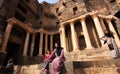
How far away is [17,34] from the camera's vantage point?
1944 cm

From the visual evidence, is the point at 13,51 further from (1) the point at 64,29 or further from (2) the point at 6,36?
(1) the point at 64,29

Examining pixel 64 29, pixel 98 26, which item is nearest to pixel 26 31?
pixel 64 29

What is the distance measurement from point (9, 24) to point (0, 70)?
1068 centimetres

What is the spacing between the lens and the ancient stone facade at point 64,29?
16.9 metres

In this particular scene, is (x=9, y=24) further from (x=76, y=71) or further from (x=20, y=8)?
(x=76, y=71)

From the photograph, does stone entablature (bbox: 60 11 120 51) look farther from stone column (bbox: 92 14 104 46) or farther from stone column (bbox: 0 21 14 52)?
stone column (bbox: 0 21 14 52)

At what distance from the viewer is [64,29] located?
19844 millimetres

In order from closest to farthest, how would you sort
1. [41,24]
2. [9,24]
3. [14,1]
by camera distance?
[9,24], [14,1], [41,24]

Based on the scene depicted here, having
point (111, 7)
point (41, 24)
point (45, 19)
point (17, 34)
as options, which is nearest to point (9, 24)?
point (17, 34)

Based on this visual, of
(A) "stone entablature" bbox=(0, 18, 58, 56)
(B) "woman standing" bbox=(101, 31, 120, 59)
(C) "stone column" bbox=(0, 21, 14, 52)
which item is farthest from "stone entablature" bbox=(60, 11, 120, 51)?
(B) "woman standing" bbox=(101, 31, 120, 59)

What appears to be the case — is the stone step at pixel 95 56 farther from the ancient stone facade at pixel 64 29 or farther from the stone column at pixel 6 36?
the stone column at pixel 6 36

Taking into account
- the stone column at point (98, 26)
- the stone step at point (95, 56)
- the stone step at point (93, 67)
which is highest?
the stone column at point (98, 26)

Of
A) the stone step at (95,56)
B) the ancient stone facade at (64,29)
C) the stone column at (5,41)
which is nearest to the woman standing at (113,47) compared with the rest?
the stone step at (95,56)

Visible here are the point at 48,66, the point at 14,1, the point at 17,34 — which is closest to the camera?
the point at 48,66
